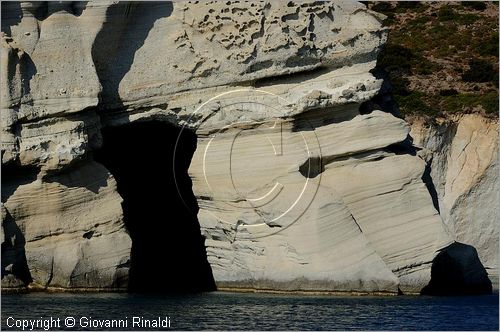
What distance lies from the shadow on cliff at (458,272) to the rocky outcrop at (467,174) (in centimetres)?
422

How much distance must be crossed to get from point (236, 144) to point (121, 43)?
3085mm

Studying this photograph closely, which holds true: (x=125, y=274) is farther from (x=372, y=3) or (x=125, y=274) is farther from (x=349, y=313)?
(x=372, y=3)

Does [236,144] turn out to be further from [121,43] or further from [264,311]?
[264,311]

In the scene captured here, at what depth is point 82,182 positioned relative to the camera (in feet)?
82.2

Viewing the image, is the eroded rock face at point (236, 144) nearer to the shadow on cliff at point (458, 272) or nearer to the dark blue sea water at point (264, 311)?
the dark blue sea water at point (264, 311)

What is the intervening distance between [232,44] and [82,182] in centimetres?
386

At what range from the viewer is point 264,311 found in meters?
21.7

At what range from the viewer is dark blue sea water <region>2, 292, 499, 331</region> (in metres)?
20.4

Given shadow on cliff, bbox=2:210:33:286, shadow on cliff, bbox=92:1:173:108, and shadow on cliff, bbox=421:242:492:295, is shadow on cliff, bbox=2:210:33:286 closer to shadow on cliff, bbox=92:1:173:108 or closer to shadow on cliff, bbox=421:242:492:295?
shadow on cliff, bbox=92:1:173:108

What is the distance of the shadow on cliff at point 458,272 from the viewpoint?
86.3 ft

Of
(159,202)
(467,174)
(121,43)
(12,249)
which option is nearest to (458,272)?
(467,174)

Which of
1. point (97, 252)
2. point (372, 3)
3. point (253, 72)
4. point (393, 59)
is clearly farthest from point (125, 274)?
point (372, 3)

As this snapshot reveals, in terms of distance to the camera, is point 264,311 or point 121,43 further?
point 121,43

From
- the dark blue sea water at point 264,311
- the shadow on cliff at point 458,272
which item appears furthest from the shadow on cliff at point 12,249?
the shadow on cliff at point 458,272
